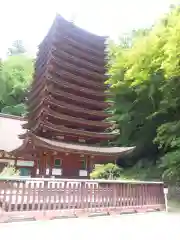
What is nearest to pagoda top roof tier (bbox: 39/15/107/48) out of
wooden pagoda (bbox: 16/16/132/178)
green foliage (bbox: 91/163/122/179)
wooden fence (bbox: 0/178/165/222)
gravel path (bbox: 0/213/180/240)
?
wooden pagoda (bbox: 16/16/132/178)

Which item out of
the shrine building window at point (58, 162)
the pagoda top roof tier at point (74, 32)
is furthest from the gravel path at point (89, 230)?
the pagoda top roof tier at point (74, 32)

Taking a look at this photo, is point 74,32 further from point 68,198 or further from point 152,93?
point 68,198

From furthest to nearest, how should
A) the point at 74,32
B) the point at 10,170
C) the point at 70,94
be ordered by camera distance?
the point at 74,32 → the point at 10,170 → the point at 70,94

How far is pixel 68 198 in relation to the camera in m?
7.97

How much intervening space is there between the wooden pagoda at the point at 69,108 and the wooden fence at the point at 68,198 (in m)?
5.81

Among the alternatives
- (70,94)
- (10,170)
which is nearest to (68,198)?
(70,94)

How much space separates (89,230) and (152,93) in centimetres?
1490

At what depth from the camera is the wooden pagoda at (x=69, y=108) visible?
602 inches

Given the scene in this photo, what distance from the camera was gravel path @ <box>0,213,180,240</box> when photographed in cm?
545

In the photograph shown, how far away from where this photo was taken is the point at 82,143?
1673 cm

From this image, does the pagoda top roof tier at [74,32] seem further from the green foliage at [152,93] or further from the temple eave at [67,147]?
the temple eave at [67,147]

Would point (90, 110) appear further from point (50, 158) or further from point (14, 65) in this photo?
point (14, 65)

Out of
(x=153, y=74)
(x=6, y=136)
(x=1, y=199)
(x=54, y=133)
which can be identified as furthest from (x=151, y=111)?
(x=1, y=199)

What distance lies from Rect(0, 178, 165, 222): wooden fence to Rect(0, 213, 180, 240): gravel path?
18.2 inches
